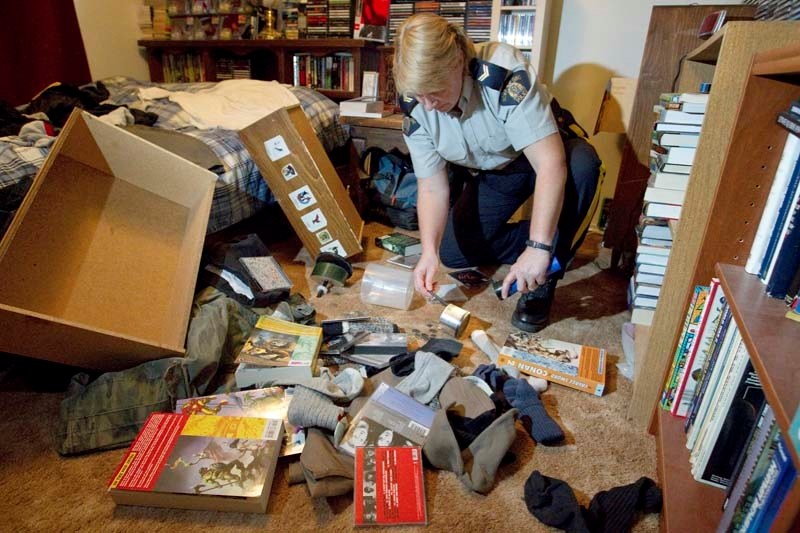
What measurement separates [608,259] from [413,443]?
1.24 m

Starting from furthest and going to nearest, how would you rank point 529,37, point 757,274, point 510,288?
point 529,37
point 510,288
point 757,274

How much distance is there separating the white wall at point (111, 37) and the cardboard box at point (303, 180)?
178 centimetres

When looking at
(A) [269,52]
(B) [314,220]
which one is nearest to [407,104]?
(B) [314,220]

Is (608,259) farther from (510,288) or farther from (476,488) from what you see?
(476,488)

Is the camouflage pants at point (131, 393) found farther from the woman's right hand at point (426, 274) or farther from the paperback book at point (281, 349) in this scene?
the woman's right hand at point (426, 274)

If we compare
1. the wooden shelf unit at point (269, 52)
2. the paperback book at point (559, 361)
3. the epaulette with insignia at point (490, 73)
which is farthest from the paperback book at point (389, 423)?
the wooden shelf unit at point (269, 52)

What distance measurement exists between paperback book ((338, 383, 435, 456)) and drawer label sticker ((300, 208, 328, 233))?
2.77ft

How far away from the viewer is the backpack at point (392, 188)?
202cm

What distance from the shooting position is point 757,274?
0.70 metres

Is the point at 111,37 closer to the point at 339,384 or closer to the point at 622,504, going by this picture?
the point at 339,384

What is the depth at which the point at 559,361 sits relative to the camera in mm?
1143

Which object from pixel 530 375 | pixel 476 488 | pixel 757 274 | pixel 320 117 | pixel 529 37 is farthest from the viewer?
pixel 320 117

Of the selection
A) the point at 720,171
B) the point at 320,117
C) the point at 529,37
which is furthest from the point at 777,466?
the point at 320,117

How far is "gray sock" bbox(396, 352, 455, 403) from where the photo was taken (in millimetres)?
1007
